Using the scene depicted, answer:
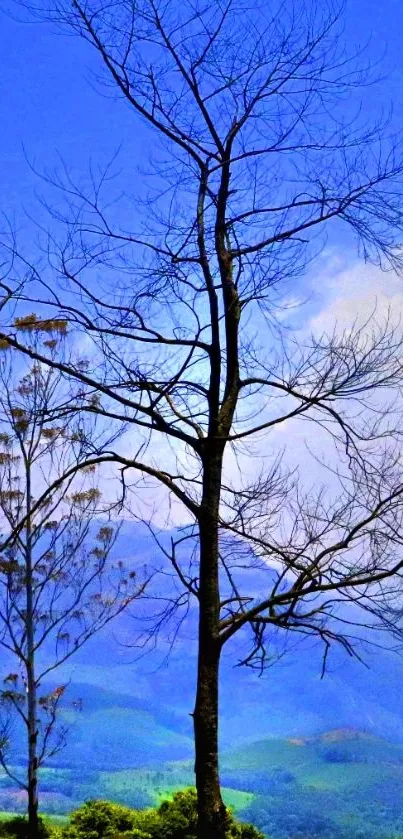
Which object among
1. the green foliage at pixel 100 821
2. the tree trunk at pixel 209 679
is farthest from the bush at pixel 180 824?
the tree trunk at pixel 209 679

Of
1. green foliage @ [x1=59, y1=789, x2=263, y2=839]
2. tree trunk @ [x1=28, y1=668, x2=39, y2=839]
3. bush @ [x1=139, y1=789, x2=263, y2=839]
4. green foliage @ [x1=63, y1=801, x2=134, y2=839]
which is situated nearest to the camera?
bush @ [x1=139, y1=789, x2=263, y2=839]

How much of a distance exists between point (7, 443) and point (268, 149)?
4.48m

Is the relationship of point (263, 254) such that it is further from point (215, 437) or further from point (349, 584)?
point (349, 584)

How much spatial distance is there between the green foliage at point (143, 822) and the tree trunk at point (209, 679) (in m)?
1.55

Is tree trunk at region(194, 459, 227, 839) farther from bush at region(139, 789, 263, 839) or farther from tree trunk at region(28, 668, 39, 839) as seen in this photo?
tree trunk at region(28, 668, 39, 839)

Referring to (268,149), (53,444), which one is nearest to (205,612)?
(268,149)

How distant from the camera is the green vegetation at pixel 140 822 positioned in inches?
294

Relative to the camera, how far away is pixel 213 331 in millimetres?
6215

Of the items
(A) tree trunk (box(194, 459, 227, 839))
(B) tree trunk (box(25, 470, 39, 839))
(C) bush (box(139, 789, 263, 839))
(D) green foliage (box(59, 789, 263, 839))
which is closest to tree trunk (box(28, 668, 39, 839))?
(B) tree trunk (box(25, 470, 39, 839))

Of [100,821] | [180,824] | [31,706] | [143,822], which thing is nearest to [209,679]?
[180,824]

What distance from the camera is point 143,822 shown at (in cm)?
784

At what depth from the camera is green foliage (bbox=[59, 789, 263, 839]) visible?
24.5ft

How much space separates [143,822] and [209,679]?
290cm

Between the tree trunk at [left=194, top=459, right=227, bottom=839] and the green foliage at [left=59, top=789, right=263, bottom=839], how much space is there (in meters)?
1.55
